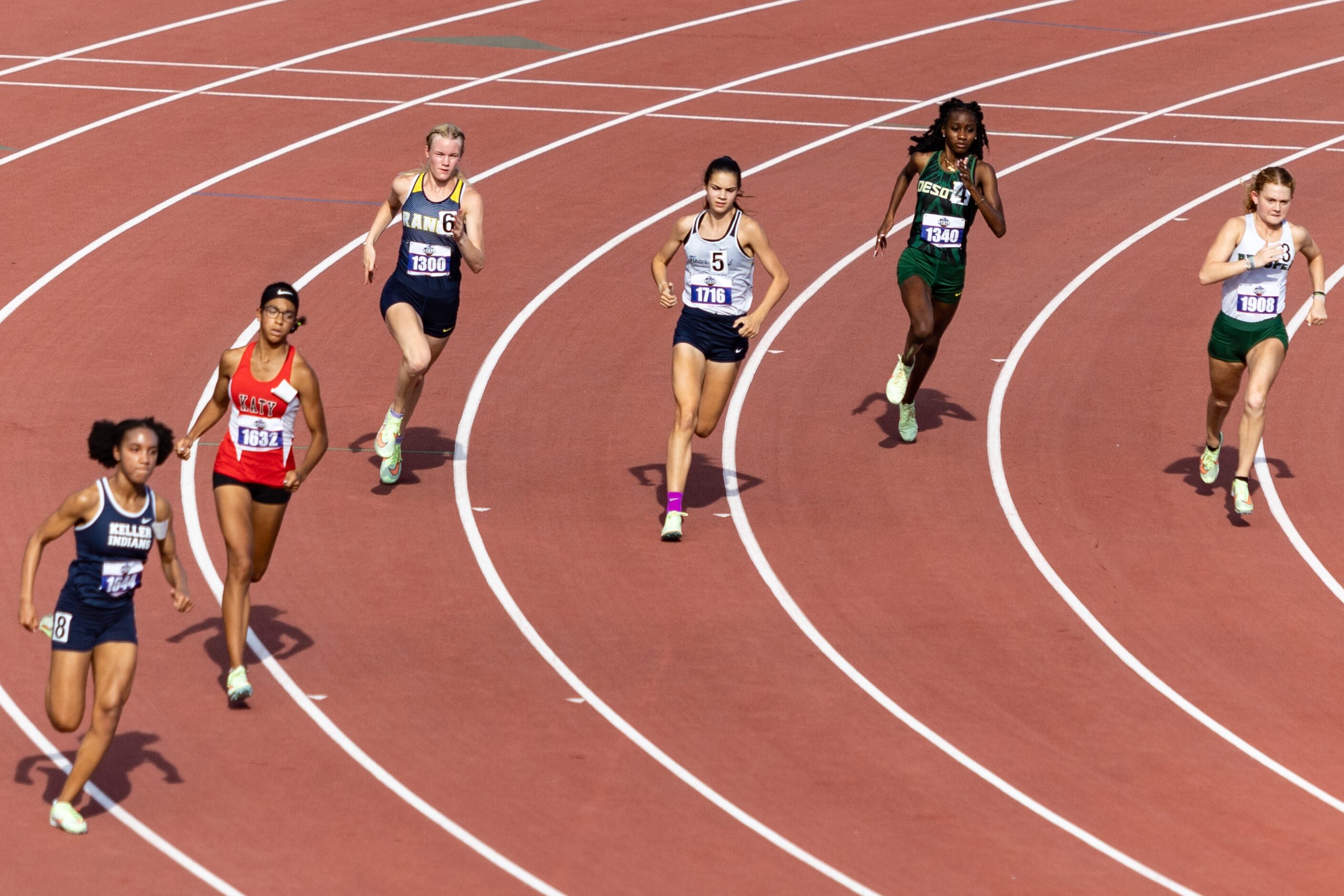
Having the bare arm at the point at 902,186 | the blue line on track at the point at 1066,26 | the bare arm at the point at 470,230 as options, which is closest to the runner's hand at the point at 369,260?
the bare arm at the point at 470,230

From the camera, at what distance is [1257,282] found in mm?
12953

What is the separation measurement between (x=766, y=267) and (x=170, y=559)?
4770 mm

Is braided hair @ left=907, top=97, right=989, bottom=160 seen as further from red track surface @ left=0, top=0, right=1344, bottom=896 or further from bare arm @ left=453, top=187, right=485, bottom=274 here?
bare arm @ left=453, top=187, right=485, bottom=274

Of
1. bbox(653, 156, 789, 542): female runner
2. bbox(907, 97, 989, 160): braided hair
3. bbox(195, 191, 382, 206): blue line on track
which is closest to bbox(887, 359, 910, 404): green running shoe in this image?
bbox(907, 97, 989, 160): braided hair

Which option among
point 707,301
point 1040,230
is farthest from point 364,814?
point 1040,230

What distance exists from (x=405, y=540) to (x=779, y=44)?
13.7 meters

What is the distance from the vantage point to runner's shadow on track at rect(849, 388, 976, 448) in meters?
15.1

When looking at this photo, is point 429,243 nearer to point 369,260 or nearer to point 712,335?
point 369,260

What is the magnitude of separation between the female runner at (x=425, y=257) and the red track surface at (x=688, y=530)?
850mm

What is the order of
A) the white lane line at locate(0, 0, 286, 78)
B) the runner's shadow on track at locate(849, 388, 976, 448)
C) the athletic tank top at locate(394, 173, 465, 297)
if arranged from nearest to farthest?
the athletic tank top at locate(394, 173, 465, 297) → the runner's shadow on track at locate(849, 388, 976, 448) → the white lane line at locate(0, 0, 286, 78)

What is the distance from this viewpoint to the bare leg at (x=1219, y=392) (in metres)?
13.3

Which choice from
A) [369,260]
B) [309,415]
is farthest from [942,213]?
[309,415]

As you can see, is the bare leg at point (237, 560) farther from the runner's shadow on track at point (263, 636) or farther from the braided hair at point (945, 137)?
the braided hair at point (945, 137)

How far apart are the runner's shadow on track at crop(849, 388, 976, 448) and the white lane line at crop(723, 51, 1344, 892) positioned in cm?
92
